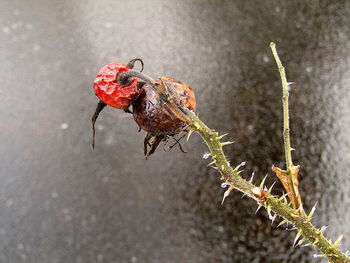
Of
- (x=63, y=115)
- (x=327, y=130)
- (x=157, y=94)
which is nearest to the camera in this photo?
(x=157, y=94)

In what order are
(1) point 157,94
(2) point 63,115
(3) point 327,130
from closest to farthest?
(1) point 157,94, (3) point 327,130, (2) point 63,115

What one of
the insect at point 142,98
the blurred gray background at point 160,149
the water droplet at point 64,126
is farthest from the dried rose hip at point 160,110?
the water droplet at point 64,126

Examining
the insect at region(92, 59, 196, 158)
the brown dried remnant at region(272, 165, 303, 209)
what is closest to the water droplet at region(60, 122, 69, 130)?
the insect at region(92, 59, 196, 158)

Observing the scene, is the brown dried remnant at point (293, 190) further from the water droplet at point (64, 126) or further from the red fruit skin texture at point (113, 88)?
the water droplet at point (64, 126)

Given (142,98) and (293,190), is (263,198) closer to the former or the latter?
(293,190)

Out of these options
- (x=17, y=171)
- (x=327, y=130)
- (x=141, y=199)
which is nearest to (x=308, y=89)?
(x=327, y=130)

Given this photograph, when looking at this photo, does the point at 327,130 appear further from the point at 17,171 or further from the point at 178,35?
the point at 17,171

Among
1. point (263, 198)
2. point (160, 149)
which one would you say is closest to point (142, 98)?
point (263, 198)
